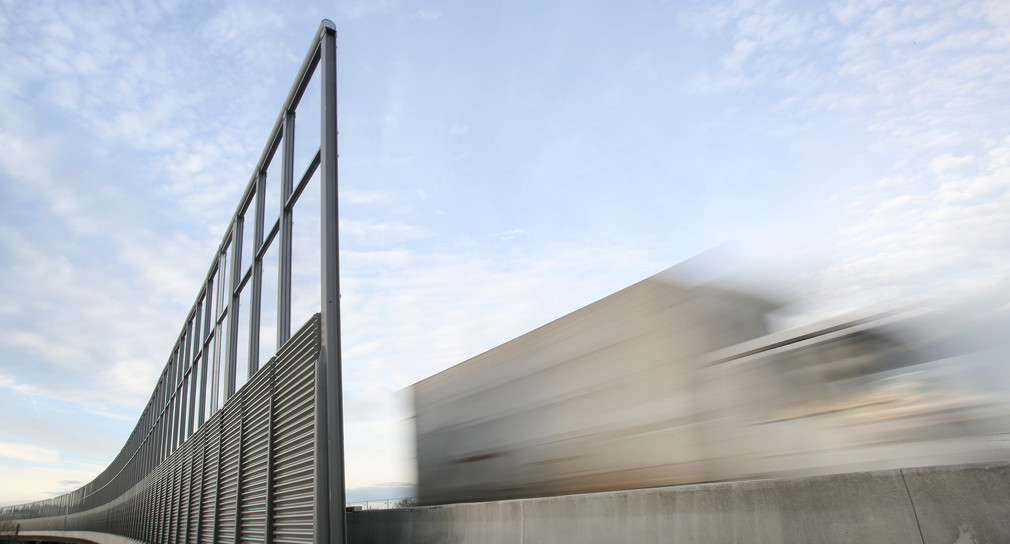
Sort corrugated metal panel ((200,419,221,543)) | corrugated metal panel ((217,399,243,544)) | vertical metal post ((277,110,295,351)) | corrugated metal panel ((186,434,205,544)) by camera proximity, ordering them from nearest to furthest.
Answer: vertical metal post ((277,110,295,351)) < corrugated metal panel ((217,399,243,544)) < corrugated metal panel ((200,419,221,543)) < corrugated metal panel ((186,434,205,544))

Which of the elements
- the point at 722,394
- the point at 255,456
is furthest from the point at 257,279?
the point at 722,394

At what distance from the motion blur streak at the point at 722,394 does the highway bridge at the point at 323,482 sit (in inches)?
13.4

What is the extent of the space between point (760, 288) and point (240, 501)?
7.43 m

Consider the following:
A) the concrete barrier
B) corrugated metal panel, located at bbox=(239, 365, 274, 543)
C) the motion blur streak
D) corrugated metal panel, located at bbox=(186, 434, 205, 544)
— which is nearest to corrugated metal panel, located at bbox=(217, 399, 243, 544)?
corrugated metal panel, located at bbox=(239, 365, 274, 543)

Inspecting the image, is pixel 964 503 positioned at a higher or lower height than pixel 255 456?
lower

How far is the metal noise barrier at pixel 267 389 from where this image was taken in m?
5.69

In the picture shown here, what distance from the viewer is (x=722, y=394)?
11.3 ft

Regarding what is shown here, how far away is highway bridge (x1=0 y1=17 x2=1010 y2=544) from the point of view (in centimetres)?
235

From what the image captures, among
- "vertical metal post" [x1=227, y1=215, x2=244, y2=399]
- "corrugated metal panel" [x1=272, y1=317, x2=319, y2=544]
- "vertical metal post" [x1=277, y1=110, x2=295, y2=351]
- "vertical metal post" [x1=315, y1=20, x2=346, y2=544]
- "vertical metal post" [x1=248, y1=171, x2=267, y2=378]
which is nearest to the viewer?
"vertical metal post" [x1=315, y1=20, x2=346, y2=544]

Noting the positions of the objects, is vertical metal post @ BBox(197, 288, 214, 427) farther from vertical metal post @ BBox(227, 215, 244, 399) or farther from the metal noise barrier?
vertical metal post @ BBox(227, 215, 244, 399)

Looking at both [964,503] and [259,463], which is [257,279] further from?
[964,503]

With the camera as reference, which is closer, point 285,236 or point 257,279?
point 285,236

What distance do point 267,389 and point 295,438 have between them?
158 cm

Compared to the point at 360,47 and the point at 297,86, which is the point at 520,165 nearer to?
the point at 360,47
